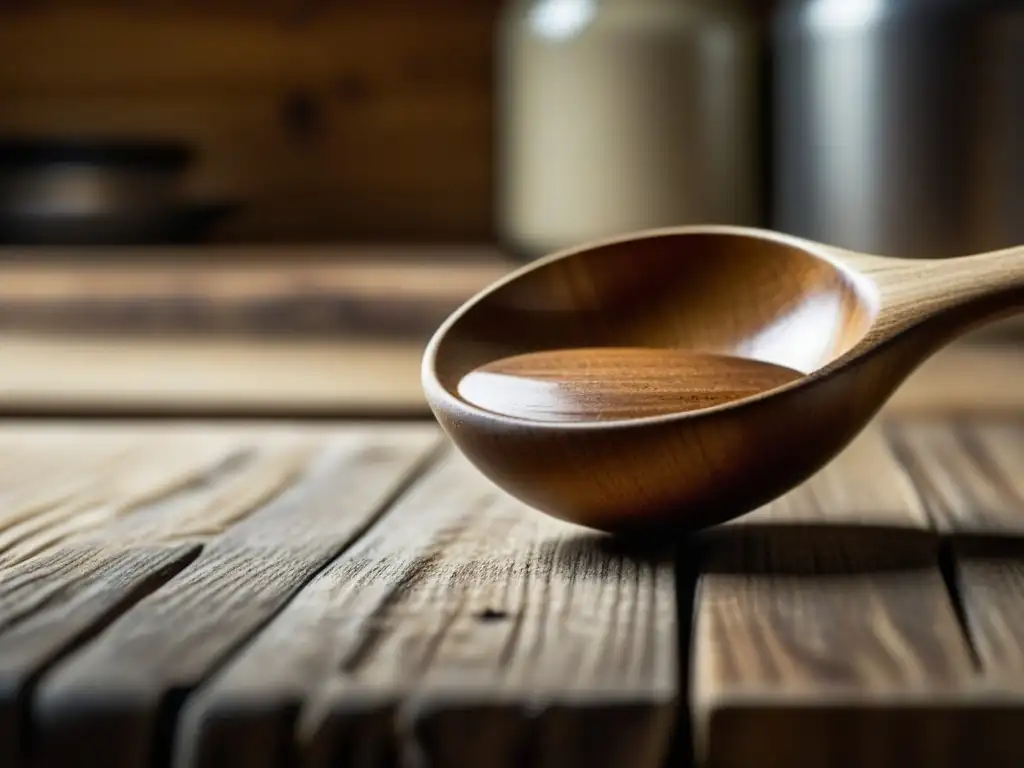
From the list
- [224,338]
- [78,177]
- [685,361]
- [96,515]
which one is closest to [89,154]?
[78,177]

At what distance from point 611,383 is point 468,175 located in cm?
85

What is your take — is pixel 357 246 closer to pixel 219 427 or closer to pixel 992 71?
pixel 219 427

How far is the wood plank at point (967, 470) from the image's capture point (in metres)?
0.57

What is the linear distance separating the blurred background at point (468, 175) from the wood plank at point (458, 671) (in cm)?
46

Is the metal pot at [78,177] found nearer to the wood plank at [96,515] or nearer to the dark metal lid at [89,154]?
the dark metal lid at [89,154]

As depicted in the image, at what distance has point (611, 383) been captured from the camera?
1.65 ft

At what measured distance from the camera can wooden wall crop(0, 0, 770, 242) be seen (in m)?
1.32

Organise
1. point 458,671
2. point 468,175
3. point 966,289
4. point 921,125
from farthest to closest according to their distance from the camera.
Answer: point 468,175
point 921,125
point 966,289
point 458,671

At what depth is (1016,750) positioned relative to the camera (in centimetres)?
33

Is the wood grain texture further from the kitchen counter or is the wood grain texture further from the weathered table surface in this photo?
the weathered table surface

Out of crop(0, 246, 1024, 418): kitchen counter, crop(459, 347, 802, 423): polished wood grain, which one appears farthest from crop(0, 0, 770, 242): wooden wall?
crop(459, 347, 802, 423): polished wood grain

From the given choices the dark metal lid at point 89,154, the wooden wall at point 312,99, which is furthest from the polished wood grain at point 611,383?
the wooden wall at point 312,99

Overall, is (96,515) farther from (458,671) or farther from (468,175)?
(468,175)

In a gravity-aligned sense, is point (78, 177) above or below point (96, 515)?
above
